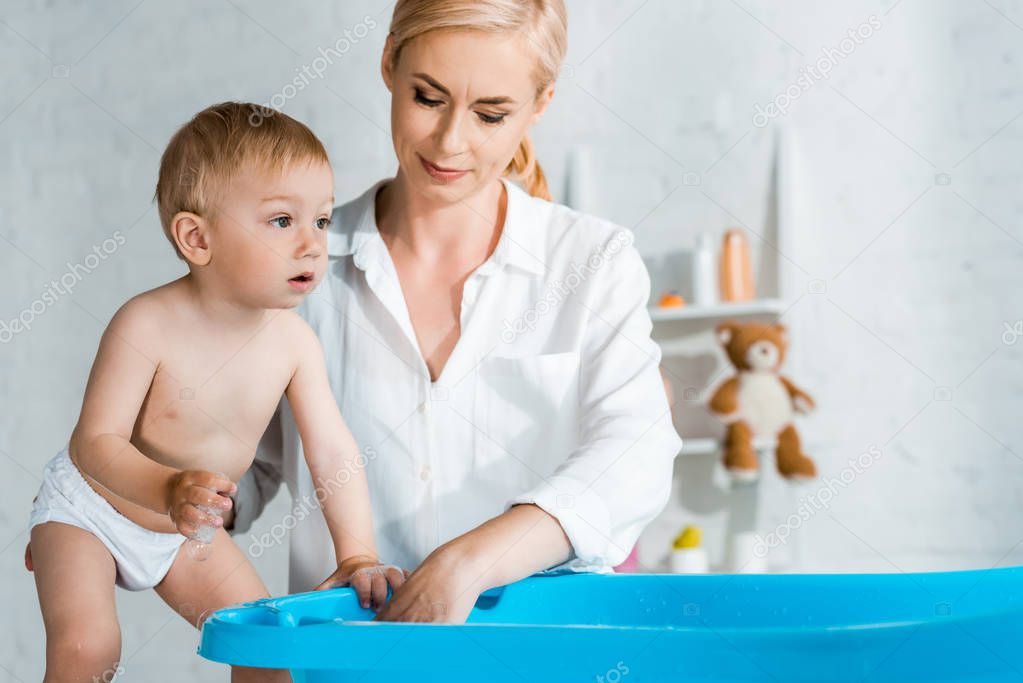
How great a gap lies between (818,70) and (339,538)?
176cm

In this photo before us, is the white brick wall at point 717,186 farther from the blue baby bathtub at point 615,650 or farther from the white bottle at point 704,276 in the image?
the blue baby bathtub at point 615,650

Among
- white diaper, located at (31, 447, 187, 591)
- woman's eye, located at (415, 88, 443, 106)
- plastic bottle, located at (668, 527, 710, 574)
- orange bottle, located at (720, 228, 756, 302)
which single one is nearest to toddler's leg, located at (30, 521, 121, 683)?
white diaper, located at (31, 447, 187, 591)

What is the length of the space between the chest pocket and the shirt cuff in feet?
0.64

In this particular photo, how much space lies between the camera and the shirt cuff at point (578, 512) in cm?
94

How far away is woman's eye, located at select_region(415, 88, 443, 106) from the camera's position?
1.13 meters

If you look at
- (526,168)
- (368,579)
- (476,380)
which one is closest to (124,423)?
(368,579)

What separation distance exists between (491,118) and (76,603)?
62 cm

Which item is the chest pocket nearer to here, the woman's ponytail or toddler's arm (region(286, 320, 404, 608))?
toddler's arm (region(286, 320, 404, 608))

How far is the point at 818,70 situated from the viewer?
92.9 inches

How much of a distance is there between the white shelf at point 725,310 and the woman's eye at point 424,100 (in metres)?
1.27

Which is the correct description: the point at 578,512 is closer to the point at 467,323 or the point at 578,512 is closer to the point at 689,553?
the point at 467,323

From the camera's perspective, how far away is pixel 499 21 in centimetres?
110

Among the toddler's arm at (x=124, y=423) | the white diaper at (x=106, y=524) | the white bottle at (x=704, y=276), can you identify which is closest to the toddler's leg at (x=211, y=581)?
the white diaper at (x=106, y=524)

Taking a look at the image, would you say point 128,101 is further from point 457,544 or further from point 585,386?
point 457,544
